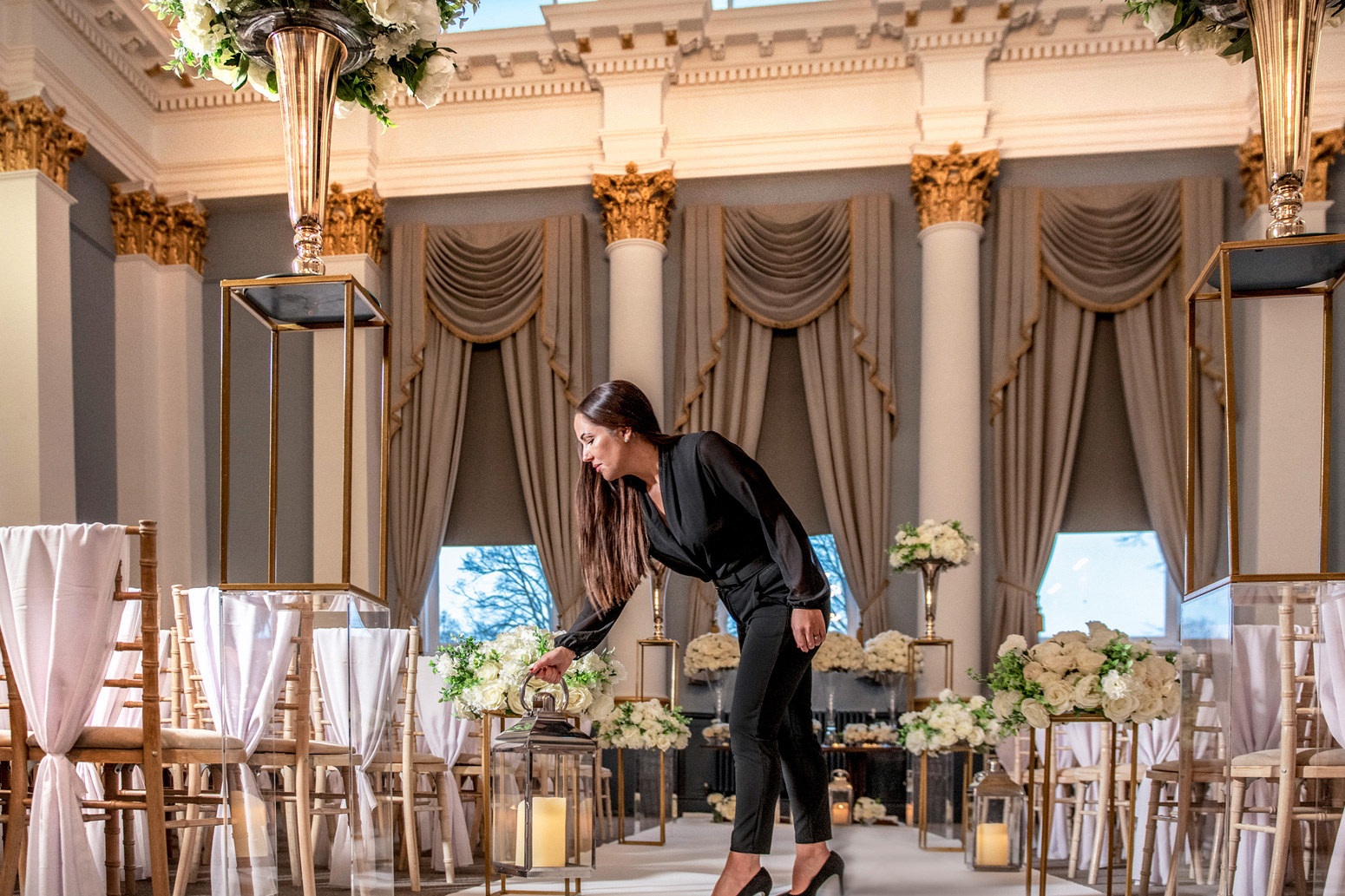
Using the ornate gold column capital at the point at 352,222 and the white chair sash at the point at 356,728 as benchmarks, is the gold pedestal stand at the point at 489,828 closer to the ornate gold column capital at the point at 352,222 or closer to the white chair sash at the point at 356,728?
the white chair sash at the point at 356,728

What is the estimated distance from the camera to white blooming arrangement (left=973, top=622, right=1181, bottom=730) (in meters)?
3.36

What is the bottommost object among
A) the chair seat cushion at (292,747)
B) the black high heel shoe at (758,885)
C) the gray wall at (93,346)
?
the black high heel shoe at (758,885)

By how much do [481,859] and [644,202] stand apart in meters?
5.12

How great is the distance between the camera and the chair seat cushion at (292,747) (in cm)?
301

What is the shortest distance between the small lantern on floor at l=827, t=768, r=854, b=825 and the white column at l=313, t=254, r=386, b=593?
398cm

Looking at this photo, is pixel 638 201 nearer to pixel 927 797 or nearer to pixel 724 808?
pixel 724 808

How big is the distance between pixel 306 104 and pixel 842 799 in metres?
4.47

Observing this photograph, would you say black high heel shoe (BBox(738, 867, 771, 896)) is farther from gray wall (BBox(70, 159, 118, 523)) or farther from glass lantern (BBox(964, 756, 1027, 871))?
gray wall (BBox(70, 159, 118, 523))

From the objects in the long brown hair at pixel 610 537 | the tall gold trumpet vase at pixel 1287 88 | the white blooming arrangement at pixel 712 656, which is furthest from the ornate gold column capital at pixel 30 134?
the tall gold trumpet vase at pixel 1287 88

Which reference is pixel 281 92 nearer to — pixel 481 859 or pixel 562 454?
pixel 481 859

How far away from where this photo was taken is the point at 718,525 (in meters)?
2.98

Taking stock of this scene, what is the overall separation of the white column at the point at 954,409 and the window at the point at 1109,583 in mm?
780

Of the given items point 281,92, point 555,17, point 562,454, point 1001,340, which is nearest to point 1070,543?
point 1001,340

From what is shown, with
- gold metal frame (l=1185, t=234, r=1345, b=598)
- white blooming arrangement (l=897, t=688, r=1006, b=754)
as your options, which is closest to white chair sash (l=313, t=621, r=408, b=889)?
gold metal frame (l=1185, t=234, r=1345, b=598)
